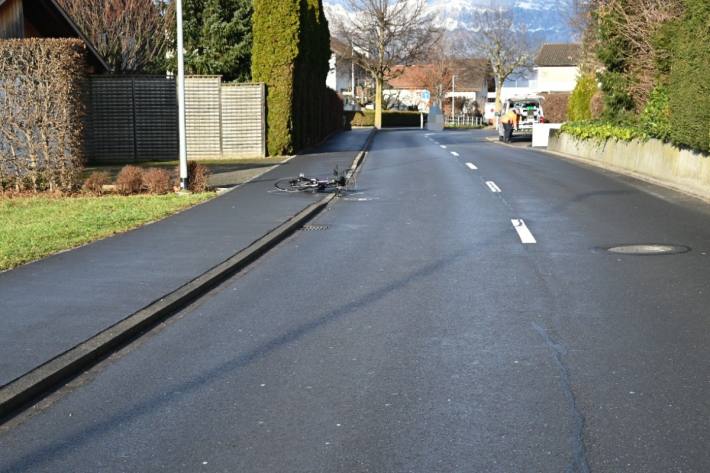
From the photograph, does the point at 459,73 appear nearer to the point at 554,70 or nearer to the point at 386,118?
the point at 554,70

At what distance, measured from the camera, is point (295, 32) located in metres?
29.0

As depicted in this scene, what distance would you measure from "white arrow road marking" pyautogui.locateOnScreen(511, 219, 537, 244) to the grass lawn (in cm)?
557

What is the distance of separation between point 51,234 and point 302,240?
3.36m

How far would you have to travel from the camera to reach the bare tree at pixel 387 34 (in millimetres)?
77000

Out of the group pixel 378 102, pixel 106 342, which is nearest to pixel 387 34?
pixel 378 102

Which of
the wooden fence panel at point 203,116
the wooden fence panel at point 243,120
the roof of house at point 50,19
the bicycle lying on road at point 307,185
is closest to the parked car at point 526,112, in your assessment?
the wooden fence panel at point 243,120

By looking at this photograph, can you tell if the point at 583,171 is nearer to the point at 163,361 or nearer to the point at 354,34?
the point at 163,361

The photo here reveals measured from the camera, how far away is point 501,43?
97.0 metres

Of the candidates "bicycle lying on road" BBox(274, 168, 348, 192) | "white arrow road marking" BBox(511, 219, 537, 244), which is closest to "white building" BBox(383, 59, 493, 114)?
"bicycle lying on road" BBox(274, 168, 348, 192)

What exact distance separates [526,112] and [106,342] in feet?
143

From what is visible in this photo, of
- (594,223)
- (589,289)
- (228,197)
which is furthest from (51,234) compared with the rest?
(594,223)

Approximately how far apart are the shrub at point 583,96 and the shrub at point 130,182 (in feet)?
81.2

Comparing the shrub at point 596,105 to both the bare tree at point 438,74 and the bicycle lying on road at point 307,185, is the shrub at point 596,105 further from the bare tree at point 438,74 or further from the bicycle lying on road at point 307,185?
the bare tree at point 438,74

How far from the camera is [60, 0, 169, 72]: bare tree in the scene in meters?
39.8
